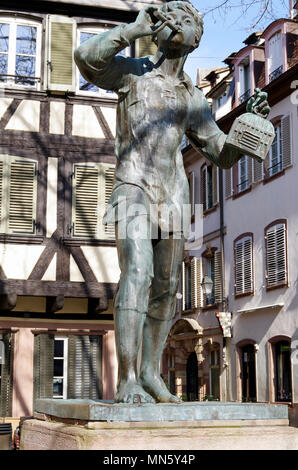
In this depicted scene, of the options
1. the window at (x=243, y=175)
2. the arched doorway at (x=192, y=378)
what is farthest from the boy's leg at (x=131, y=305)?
the arched doorway at (x=192, y=378)

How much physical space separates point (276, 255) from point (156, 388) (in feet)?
59.1

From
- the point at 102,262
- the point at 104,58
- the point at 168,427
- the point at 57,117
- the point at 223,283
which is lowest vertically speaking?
the point at 168,427

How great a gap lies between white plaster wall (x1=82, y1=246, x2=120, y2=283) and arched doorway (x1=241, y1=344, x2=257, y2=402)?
9232mm

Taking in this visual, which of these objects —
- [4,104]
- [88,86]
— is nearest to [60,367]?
[4,104]

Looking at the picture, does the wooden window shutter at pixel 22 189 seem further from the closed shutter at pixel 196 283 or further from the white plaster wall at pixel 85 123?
the closed shutter at pixel 196 283

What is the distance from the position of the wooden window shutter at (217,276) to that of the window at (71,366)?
392 inches

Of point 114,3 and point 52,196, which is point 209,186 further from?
point 52,196

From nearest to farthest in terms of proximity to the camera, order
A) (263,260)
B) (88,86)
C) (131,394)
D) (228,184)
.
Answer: (131,394) < (88,86) < (263,260) < (228,184)

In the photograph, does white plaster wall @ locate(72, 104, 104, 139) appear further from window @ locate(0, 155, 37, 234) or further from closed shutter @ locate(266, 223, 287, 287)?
closed shutter @ locate(266, 223, 287, 287)

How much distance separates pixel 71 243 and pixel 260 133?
1066cm

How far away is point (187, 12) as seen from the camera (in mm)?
3850

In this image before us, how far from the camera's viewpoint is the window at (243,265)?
75.3ft

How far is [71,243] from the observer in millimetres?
14211
